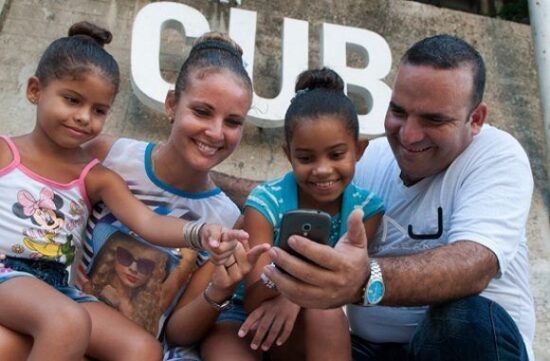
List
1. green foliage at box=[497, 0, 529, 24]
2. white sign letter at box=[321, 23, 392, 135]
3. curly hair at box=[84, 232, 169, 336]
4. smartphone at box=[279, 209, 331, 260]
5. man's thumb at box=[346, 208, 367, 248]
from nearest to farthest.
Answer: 1. man's thumb at box=[346, 208, 367, 248]
2. smartphone at box=[279, 209, 331, 260]
3. curly hair at box=[84, 232, 169, 336]
4. white sign letter at box=[321, 23, 392, 135]
5. green foliage at box=[497, 0, 529, 24]

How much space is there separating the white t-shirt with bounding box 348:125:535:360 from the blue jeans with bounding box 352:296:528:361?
0.20m

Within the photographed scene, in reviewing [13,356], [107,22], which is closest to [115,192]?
[13,356]

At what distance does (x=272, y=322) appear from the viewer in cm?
184

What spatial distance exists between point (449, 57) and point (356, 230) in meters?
1.15

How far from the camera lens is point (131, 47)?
17.0 ft

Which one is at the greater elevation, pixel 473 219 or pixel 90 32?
pixel 90 32

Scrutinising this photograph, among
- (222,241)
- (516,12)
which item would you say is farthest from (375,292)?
(516,12)

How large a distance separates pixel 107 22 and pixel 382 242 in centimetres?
401

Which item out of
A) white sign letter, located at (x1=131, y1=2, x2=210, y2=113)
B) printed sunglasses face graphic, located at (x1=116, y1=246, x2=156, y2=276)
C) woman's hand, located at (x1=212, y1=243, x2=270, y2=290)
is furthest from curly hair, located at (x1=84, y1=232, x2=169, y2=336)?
white sign letter, located at (x1=131, y1=2, x2=210, y2=113)

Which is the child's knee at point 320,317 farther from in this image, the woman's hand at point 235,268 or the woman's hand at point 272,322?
the woman's hand at point 235,268

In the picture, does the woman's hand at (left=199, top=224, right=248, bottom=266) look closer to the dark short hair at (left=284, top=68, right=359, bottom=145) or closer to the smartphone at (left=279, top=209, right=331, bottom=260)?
the smartphone at (left=279, top=209, right=331, bottom=260)

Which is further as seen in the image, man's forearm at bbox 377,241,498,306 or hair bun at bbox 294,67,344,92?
hair bun at bbox 294,67,344,92

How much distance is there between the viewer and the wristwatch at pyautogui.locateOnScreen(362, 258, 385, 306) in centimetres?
166

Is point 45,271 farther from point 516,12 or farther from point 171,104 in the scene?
point 516,12
